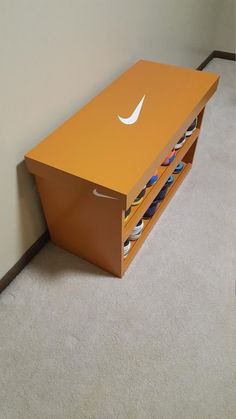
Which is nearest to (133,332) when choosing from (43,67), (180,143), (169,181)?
(169,181)

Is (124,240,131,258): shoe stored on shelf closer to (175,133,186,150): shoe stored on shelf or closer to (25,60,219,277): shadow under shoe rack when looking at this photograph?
(25,60,219,277): shadow under shoe rack

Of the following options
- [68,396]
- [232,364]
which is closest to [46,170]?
[68,396]

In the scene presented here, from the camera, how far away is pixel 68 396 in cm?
92

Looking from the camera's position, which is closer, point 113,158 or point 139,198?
point 113,158

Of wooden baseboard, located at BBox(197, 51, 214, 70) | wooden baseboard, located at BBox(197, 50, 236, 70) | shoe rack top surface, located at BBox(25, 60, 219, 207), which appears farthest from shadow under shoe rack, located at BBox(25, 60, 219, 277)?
wooden baseboard, located at BBox(197, 50, 236, 70)

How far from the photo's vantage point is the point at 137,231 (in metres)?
1.21

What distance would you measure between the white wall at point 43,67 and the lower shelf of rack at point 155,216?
0.38 metres

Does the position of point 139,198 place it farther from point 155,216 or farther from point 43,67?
point 43,67

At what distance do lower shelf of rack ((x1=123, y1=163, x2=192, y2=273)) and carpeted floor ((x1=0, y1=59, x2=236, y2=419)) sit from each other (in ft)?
0.12

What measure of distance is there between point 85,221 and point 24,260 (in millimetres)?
345

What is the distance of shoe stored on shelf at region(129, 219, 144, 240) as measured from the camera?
1.19m

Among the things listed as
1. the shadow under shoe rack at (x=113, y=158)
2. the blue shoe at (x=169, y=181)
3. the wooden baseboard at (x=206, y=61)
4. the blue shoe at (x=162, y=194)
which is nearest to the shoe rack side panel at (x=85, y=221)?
the shadow under shoe rack at (x=113, y=158)

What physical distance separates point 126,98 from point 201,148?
29.5 inches

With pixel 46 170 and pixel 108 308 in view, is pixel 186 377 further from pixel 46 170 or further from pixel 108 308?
pixel 46 170
